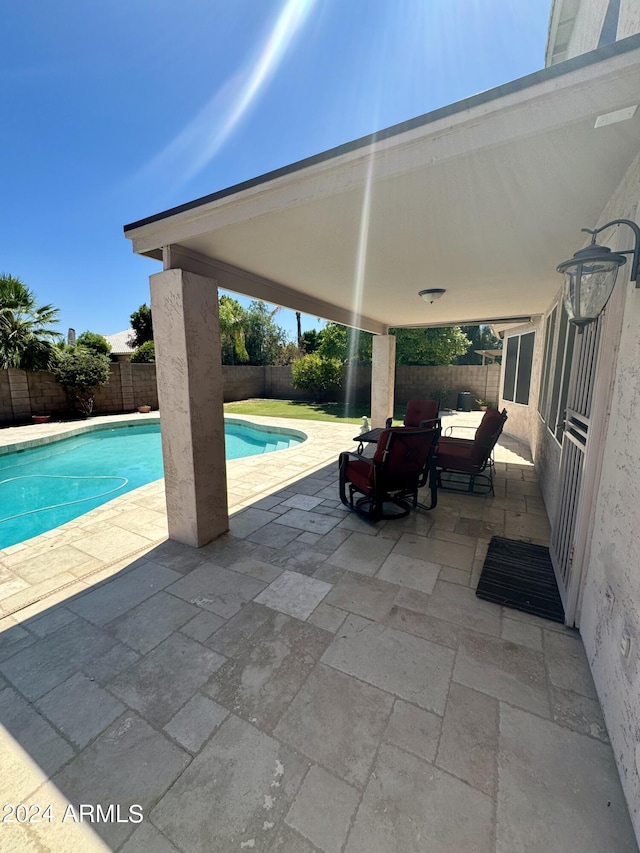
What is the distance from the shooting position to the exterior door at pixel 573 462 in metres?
2.16

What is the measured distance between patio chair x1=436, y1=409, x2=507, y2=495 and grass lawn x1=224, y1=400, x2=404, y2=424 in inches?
227

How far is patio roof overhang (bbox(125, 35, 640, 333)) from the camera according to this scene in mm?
1439

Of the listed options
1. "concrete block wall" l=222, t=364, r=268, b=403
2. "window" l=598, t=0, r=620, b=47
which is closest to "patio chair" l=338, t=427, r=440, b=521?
"window" l=598, t=0, r=620, b=47

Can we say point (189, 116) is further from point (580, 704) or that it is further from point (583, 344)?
point (580, 704)

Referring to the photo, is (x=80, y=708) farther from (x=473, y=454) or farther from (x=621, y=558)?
(x=473, y=454)

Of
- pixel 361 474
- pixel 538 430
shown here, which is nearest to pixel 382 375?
pixel 538 430

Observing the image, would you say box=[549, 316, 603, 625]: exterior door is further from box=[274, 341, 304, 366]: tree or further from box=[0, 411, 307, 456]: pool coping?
box=[274, 341, 304, 366]: tree

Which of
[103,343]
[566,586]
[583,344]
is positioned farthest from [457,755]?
[103,343]

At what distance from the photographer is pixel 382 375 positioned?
7871 mm

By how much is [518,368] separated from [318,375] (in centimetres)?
843

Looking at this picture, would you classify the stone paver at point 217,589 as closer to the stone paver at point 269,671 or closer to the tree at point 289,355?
the stone paver at point 269,671

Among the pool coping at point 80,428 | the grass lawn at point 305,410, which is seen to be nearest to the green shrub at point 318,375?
the grass lawn at point 305,410

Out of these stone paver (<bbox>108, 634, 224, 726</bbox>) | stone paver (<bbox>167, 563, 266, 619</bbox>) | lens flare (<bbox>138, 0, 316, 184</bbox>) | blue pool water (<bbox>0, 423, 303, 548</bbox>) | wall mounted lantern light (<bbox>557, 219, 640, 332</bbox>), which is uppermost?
lens flare (<bbox>138, 0, 316, 184</bbox>)

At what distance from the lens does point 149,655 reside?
6.37ft
